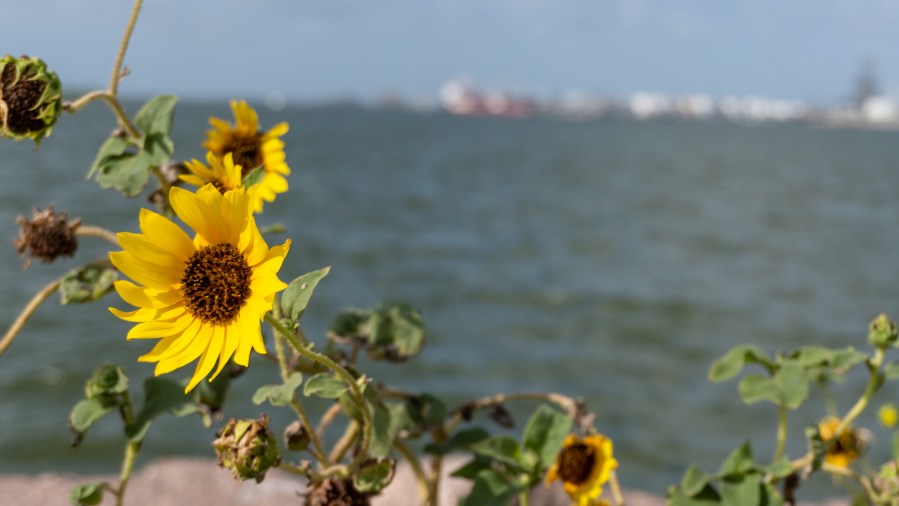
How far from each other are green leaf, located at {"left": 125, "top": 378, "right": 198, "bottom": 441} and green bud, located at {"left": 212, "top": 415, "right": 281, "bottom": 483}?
29 centimetres

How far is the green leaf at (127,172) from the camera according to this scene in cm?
109

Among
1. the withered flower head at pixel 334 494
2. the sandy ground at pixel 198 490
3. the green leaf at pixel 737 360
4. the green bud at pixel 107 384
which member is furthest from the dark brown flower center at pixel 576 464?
the green bud at pixel 107 384

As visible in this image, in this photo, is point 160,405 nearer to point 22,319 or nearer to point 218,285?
point 22,319

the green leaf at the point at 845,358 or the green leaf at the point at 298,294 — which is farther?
the green leaf at the point at 845,358

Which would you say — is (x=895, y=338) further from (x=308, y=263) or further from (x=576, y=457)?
(x=308, y=263)

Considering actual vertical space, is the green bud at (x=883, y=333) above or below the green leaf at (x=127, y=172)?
below

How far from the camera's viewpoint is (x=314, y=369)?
1142mm

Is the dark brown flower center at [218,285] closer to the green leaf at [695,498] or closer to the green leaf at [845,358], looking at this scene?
the green leaf at [695,498]

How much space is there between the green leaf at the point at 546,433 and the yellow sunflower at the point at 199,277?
0.54 metres

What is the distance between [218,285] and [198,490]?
46.3 inches

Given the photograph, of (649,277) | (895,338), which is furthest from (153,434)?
(649,277)

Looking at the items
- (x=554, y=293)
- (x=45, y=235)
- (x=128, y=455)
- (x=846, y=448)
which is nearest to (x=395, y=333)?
(x=128, y=455)

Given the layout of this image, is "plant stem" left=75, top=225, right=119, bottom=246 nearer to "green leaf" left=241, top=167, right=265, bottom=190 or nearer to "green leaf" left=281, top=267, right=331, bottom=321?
"green leaf" left=241, top=167, right=265, bottom=190

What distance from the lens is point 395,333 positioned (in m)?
1.29
